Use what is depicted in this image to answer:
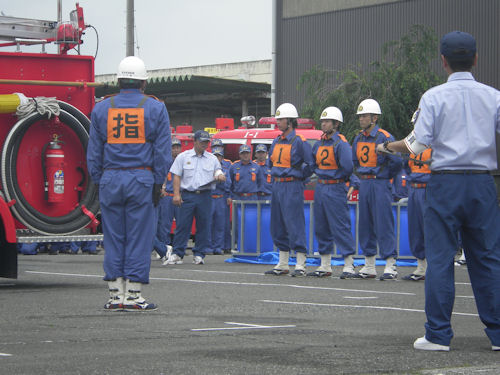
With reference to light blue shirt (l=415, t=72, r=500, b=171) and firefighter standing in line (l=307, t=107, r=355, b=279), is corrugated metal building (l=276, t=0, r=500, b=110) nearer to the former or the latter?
firefighter standing in line (l=307, t=107, r=355, b=279)

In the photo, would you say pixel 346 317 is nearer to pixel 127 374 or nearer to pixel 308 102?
pixel 127 374

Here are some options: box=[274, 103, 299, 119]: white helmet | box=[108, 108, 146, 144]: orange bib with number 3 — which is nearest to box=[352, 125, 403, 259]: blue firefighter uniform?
box=[274, 103, 299, 119]: white helmet

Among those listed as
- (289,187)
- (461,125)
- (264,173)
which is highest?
(461,125)

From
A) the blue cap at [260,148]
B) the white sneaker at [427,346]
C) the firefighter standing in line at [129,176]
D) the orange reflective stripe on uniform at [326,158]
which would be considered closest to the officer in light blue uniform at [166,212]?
the blue cap at [260,148]

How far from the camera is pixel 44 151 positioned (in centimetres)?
1205

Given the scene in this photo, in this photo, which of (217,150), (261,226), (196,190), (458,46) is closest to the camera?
(458,46)

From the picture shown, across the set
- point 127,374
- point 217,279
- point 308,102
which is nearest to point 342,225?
point 217,279

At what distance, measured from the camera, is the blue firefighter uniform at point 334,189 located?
1420 cm

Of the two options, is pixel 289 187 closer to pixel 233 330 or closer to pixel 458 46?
pixel 233 330

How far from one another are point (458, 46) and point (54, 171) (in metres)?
6.22

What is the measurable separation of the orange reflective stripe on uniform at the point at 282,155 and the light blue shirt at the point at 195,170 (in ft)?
8.27

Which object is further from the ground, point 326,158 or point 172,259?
point 326,158

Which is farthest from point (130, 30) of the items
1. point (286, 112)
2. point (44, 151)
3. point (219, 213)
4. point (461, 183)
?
point (461, 183)

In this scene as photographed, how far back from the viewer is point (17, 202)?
38.4 ft
